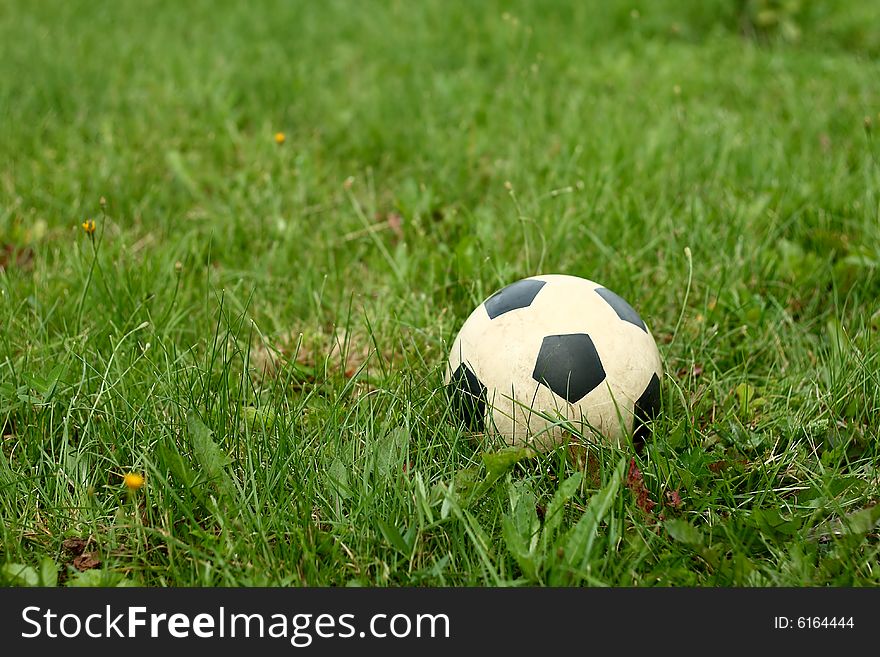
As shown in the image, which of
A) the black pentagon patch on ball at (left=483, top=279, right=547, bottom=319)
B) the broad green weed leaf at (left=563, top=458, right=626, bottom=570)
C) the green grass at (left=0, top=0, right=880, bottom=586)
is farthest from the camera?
the black pentagon patch on ball at (left=483, top=279, right=547, bottom=319)

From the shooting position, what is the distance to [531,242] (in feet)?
10.6

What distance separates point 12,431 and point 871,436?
8.28ft

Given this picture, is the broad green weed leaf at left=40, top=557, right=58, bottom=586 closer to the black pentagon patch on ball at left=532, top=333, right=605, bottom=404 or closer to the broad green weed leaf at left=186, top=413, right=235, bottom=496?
the broad green weed leaf at left=186, top=413, right=235, bottom=496

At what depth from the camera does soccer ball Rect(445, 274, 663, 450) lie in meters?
2.16

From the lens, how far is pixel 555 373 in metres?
2.16

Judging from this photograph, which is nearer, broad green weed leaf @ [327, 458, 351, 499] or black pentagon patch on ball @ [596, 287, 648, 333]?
broad green weed leaf @ [327, 458, 351, 499]

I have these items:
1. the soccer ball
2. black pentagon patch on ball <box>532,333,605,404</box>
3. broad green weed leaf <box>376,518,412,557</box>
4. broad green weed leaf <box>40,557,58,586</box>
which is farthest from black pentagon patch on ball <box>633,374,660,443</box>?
broad green weed leaf <box>40,557,58,586</box>

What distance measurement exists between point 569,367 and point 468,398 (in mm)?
292

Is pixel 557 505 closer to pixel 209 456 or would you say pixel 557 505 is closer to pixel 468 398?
pixel 468 398

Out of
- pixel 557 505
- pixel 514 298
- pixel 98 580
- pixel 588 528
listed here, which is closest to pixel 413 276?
pixel 514 298

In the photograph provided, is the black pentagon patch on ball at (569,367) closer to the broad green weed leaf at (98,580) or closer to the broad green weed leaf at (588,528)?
the broad green weed leaf at (588,528)

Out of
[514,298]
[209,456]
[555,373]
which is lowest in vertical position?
[209,456]

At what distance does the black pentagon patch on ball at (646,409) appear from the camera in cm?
224
